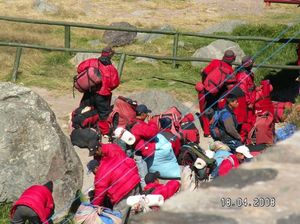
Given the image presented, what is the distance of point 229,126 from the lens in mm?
8703

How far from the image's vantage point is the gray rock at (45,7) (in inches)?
810

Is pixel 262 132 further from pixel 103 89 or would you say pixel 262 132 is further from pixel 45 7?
pixel 45 7

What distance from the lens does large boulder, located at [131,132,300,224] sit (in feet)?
9.04

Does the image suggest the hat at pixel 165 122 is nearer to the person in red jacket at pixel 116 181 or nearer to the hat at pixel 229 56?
the hat at pixel 229 56

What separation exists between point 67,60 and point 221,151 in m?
6.03

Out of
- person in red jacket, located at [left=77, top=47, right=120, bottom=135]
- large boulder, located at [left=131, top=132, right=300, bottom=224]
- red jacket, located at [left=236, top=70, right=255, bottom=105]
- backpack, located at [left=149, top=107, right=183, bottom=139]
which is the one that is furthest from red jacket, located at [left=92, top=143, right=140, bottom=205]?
large boulder, located at [left=131, top=132, right=300, bottom=224]

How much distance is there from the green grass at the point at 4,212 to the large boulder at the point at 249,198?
4.64 metres

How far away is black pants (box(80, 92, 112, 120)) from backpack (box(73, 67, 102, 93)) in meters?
0.28

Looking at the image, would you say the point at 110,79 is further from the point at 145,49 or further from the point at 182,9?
the point at 182,9

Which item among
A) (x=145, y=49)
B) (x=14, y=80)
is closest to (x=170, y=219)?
(x=14, y=80)

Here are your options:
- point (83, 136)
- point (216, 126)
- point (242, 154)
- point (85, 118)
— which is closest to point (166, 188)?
point (242, 154)

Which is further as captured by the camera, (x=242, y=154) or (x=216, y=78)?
(x=216, y=78)

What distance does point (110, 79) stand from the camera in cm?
962

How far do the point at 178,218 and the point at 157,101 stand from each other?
7651mm
